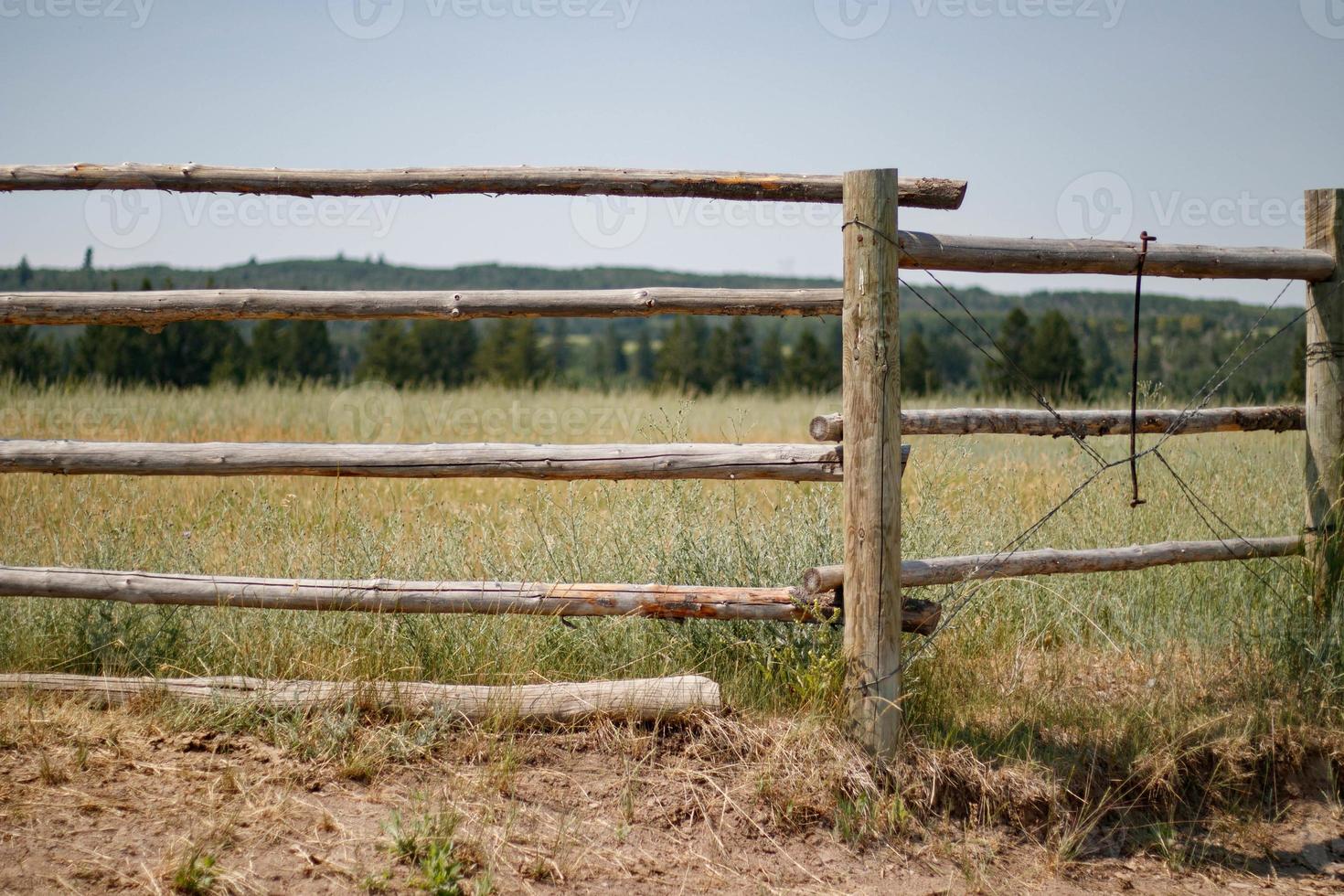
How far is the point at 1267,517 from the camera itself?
529 cm

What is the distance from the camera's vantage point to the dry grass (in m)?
3.15

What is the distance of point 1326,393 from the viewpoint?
382cm

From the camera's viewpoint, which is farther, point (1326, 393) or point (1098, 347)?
point (1098, 347)

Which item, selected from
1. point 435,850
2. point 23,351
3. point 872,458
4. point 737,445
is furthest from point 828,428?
point 23,351

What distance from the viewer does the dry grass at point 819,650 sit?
10.3ft

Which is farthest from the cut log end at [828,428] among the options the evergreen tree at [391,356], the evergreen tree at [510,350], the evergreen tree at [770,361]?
the evergreen tree at [770,361]

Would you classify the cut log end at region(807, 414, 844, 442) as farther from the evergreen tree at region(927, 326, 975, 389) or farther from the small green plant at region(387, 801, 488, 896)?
the evergreen tree at region(927, 326, 975, 389)

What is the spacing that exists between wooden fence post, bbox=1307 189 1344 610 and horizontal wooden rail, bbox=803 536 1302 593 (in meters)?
0.14

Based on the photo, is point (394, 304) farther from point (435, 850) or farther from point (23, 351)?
point (23, 351)

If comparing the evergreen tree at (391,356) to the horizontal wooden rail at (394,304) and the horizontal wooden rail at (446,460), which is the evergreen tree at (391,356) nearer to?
the horizontal wooden rail at (394,304)

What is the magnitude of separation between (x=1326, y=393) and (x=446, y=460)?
381 centimetres

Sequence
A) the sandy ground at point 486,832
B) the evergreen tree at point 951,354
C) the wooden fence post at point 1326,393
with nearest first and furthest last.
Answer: the sandy ground at point 486,832, the wooden fence post at point 1326,393, the evergreen tree at point 951,354

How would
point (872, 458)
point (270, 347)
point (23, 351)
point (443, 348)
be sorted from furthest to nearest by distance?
1. point (443, 348)
2. point (270, 347)
3. point (23, 351)
4. point (872, 458)

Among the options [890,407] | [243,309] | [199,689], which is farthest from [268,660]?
[890,407]
